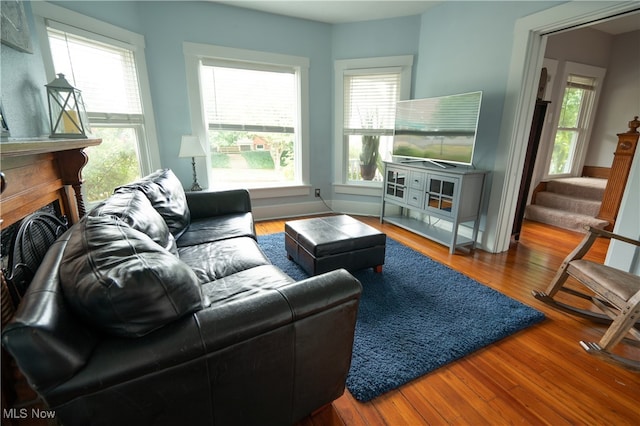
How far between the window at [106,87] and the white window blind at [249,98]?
694 millimetres

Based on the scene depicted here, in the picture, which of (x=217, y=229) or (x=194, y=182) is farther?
(x=194, y=182)

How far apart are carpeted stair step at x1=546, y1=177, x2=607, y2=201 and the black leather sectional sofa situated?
4.52m

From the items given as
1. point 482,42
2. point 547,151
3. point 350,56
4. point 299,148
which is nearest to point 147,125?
point 299,148

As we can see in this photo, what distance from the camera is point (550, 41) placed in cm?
368

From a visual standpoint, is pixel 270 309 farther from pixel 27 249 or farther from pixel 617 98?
pixel 617 98

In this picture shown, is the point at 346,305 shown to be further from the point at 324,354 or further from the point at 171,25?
the point at 171,25

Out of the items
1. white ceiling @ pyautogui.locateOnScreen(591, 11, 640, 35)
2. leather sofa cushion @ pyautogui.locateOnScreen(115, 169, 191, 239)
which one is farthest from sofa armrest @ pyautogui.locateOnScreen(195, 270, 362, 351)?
white ceiling @ pyautogui.locateOnScreen(591, 11, 640, 35)

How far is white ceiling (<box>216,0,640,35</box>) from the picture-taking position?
3096mm

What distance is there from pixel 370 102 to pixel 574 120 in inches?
126

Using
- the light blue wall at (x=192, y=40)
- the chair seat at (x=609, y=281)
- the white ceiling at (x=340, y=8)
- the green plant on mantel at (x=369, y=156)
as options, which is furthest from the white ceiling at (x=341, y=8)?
the chair seat at (x=609, y=281)

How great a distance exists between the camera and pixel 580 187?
3.94 meters

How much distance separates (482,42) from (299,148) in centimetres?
232

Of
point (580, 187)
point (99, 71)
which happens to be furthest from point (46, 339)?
point (580, 187)

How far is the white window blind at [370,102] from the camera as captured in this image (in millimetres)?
3762
